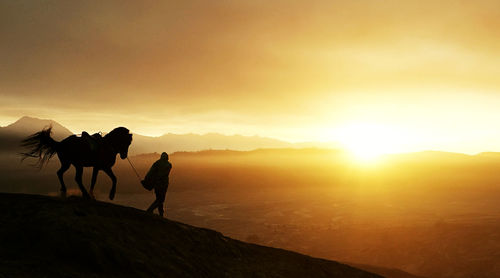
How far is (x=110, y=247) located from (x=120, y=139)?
6.72 m

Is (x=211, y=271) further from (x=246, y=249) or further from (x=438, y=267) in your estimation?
(x=438, y=267)

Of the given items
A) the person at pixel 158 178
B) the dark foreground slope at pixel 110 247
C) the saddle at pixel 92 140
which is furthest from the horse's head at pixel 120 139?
the dark foreground slope at pixel 110 247

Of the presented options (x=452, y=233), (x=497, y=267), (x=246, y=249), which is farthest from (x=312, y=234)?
(x=246, y=249)

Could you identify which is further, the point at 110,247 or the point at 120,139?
the point at 120,139

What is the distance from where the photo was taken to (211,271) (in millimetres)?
10117

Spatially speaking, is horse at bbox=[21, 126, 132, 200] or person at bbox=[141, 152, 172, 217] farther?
person at bbox=[141, 152, 172, 217]

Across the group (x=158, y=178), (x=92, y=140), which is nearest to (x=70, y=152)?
(x=92, y=140)

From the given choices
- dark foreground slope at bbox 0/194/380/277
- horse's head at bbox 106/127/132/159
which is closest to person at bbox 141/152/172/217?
horse's head at bbox 106/127/132/159

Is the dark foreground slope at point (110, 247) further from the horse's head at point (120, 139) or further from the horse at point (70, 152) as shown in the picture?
the horse's head at point (120, 139)

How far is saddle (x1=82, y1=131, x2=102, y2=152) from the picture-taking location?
12578 millimetres

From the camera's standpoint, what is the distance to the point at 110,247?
855 cm

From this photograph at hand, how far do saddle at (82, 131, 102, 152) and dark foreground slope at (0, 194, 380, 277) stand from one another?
2.08m

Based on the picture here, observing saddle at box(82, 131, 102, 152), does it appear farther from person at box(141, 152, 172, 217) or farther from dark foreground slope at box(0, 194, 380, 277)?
person at box(141, 152, 172, 217)

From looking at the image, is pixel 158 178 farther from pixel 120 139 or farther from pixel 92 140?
pixel 92 140
